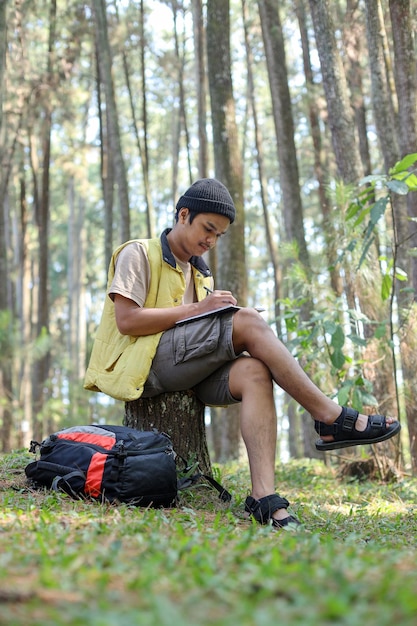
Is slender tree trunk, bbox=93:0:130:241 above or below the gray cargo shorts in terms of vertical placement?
above

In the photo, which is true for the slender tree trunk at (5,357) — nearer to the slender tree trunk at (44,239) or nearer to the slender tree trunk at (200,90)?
the slender tree trunk at (44,239)

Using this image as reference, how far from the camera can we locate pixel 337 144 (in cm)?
657

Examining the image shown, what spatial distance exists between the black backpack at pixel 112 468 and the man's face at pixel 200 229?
43.0 inches

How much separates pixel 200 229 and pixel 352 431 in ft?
4.47

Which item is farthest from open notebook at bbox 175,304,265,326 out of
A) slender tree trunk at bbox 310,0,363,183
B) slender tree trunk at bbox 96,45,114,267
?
slender tree trunk at bbox 96,45,114,267

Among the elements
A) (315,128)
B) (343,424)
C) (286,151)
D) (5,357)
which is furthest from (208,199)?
(315,128)

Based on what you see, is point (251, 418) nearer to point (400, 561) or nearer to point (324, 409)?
point (324, 409)

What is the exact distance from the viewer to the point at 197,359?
3.61 m

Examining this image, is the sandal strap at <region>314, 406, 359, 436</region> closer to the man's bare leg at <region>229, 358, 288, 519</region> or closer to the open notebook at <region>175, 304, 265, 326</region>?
the man's bare leg at <region>229, 358, 288, 519</region>

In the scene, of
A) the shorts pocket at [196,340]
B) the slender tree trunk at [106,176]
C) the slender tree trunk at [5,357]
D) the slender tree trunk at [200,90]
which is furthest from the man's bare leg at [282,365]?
the slender tree trunk at [106,176]

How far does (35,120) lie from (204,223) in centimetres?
1030

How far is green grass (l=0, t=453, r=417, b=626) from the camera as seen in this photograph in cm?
149

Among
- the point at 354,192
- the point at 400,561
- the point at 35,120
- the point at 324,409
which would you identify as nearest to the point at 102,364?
the point at 324,409

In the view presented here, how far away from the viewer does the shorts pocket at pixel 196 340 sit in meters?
3.54
